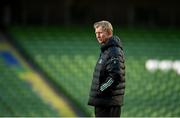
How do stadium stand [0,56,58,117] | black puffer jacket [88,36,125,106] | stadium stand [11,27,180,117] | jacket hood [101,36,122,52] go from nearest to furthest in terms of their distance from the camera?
1. black puffer jacket [88,36,125,106]
2. jacket hood [101,36,122,52]
3. stadium stand [0,56,58,117]
4. stadium stand [11,27,180,117]

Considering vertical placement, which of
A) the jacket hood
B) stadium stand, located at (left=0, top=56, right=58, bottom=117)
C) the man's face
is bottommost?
stadium stand, located at (left=0, top=56, right=58, bottom=117)

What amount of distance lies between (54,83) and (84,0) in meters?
3.07

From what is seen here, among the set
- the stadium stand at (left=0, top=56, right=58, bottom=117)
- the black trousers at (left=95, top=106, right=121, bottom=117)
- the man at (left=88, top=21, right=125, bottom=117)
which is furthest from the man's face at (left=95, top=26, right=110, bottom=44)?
the stadium stand at (left=0, top=56, right=58, bottom=117)

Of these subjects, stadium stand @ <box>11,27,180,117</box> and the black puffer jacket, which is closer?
the black puffer jacket

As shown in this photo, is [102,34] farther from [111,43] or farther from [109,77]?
[109,77]

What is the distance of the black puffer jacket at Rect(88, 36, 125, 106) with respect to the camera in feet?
17.0

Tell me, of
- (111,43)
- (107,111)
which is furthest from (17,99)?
(111,43)

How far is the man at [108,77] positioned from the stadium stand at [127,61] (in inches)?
215

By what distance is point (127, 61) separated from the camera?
1233 cm

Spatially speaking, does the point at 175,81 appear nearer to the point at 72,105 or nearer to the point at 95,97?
the point at 72,105

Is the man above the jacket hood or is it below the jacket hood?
below

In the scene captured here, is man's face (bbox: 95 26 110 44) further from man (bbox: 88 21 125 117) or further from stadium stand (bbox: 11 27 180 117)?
stadium stand (bbox: 11 27 180 117)

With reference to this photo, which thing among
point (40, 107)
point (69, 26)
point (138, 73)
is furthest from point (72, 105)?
point (69, 26)

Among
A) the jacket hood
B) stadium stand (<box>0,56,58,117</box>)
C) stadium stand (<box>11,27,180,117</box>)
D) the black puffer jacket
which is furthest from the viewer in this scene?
stadium stand (<box>11,27,180,117</box>)
